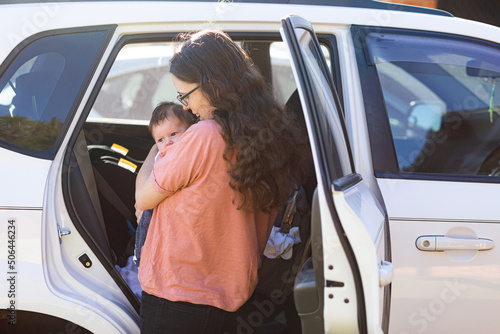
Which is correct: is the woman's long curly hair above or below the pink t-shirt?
above

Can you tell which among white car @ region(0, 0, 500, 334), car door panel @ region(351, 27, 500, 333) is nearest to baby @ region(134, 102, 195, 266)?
white car @ region(0, 0, 500, 334)

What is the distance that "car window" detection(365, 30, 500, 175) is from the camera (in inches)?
91.8

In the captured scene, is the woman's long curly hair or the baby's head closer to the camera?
the woman's long curly hair

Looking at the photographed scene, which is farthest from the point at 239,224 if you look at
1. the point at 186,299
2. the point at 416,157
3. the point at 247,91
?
the point at 416,157

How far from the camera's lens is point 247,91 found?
1.96 metres

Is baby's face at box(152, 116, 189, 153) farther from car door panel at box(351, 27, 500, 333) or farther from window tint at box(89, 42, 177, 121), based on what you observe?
window tint at box(89, 42, 177, 121)

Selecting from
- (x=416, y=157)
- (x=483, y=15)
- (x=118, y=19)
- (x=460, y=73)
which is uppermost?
(x=483, y=15)

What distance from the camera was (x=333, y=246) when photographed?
1587mm

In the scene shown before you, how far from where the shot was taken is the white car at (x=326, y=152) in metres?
1.99

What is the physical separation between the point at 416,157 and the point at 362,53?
1.61 ft

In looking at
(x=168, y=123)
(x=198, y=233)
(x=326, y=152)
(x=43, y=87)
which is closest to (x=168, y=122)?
(x=168, y=123)

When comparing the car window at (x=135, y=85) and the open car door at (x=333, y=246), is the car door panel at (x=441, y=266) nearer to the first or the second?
the open car door at (x=333, y=246)

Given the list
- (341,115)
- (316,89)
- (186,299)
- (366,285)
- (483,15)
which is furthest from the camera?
(483,15)

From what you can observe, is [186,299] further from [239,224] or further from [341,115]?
[341,115]
